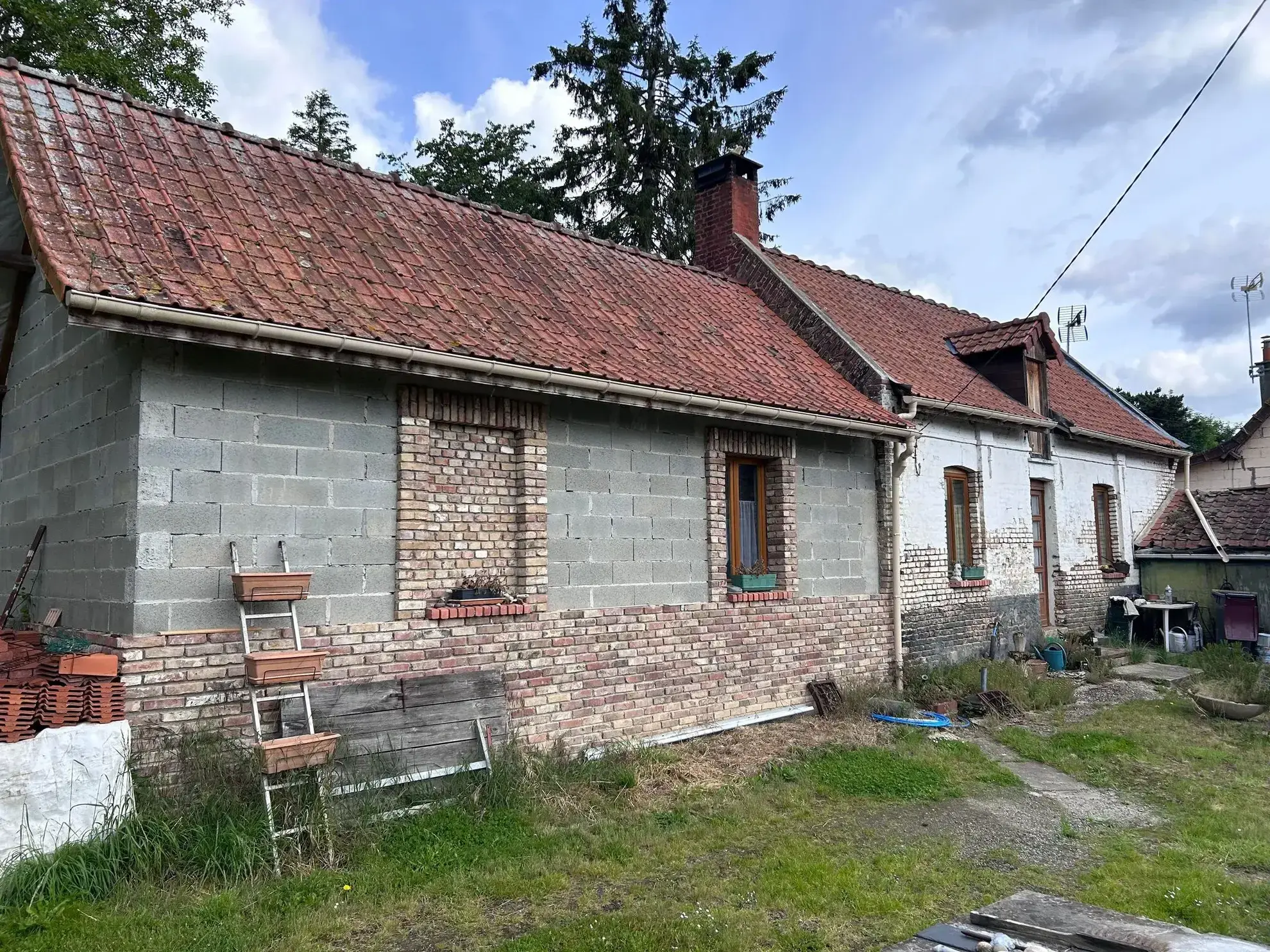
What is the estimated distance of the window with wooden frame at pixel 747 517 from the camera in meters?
9.67

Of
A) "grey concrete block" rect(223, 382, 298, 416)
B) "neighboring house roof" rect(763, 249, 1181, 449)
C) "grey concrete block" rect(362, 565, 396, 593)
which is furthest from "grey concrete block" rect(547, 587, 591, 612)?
"neighboring house roof" rect(763, 249, 1181, 449)

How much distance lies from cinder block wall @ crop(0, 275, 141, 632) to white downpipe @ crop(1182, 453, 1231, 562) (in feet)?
52.5

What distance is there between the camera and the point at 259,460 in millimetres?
6164

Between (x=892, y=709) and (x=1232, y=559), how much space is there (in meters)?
8.75

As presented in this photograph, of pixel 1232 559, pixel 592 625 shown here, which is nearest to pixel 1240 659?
pixel 1232 559

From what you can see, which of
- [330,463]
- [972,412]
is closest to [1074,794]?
[972,412]

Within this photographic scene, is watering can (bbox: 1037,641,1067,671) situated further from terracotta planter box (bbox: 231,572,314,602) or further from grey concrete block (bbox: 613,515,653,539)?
terracotta planter box (bbox: 231,572,314,602)

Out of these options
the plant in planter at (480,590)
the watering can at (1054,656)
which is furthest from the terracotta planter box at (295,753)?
the watering can at (1054,656)

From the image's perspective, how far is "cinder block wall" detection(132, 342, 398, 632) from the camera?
18.7 feet

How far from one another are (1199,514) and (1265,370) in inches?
212

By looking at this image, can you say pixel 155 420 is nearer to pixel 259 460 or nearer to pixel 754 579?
pixel 259 460

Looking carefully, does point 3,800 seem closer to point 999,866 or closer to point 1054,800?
point 999,866

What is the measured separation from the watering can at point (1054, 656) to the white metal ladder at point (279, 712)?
1072 cm

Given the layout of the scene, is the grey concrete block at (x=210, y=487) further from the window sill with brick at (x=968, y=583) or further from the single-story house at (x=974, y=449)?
the window sill with brick at (x=968, y=583)
